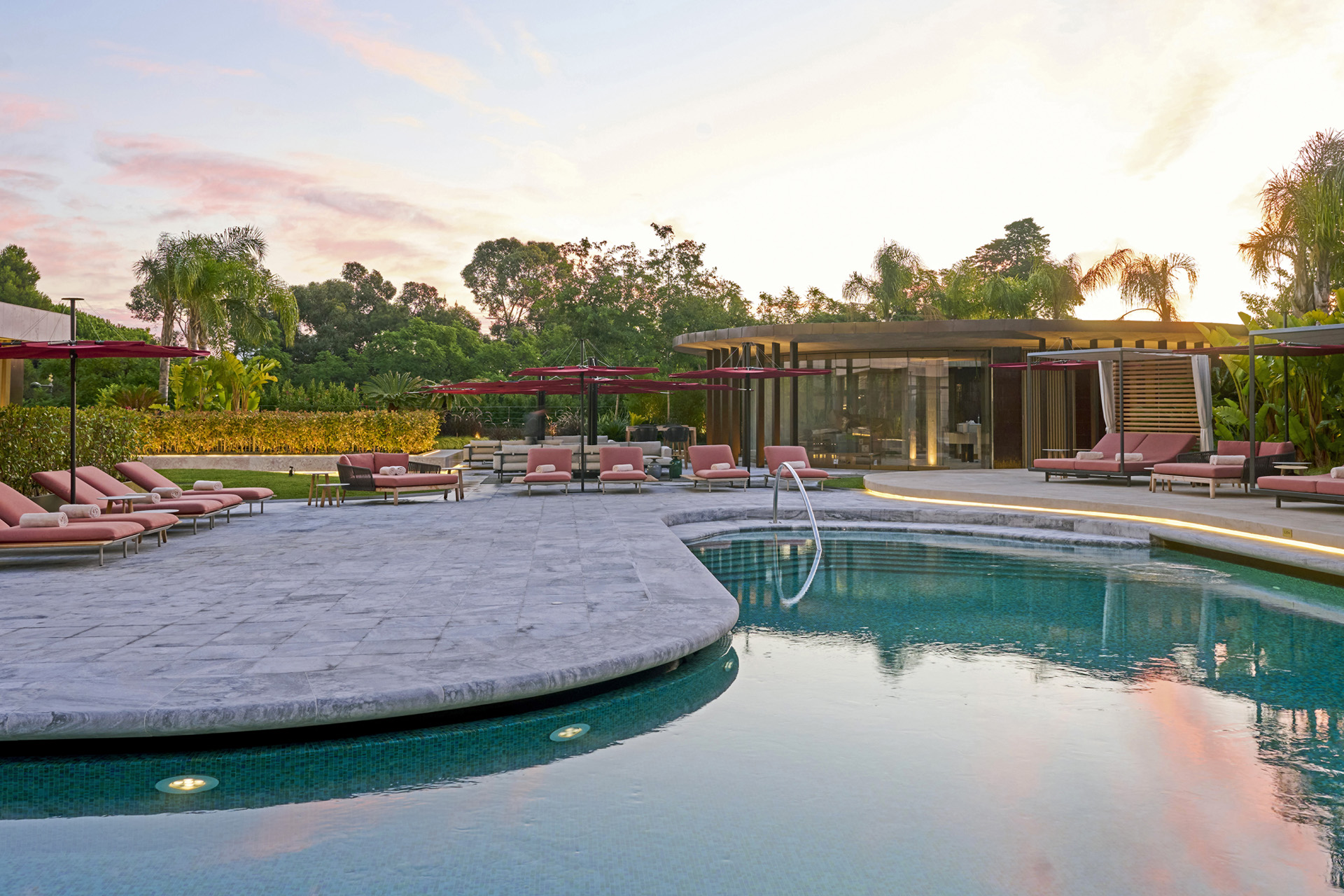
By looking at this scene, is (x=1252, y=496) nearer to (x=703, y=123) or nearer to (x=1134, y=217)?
(x=703, y=123)

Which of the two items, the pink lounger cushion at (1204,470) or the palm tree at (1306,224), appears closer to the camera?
the pink lounger cushion at (1204,470)

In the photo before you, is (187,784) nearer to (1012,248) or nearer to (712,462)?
(712,462)

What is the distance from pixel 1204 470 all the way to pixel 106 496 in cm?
1455

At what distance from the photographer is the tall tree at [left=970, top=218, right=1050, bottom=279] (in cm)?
5562

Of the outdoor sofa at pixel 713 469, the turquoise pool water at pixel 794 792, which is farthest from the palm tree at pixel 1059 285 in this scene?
the turquoise pool water at pixel 794 792

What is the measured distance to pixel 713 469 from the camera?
1612cm

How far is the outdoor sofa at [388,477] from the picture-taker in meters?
13.8

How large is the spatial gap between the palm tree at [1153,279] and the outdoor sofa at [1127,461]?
1096 centimetres

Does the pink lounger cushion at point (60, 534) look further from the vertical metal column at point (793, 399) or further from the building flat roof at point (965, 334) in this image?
the vertical metal column at point (793, 399)

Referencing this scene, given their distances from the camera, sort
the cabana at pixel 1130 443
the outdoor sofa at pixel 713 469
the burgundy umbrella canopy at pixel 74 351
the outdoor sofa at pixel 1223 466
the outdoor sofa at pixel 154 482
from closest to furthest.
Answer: the burgundy umbrella canopy at pixel 74 351 → the outdoor sofa at pixel 154 482 → the outdoor sofa at pixel 1223 466 → the cabana at pixel 1130 443 → the outdoor sofa at pixel 713 469

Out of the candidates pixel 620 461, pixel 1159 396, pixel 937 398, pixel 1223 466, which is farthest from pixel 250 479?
pixel 1159 396

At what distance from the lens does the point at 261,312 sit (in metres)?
28.7

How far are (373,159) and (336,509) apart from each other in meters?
11.0

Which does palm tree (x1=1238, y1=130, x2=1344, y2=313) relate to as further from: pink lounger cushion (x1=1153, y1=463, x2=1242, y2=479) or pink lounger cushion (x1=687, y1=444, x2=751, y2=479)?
pink lounger cushion (x1=687, y1=444, x2=751, y2=479)
